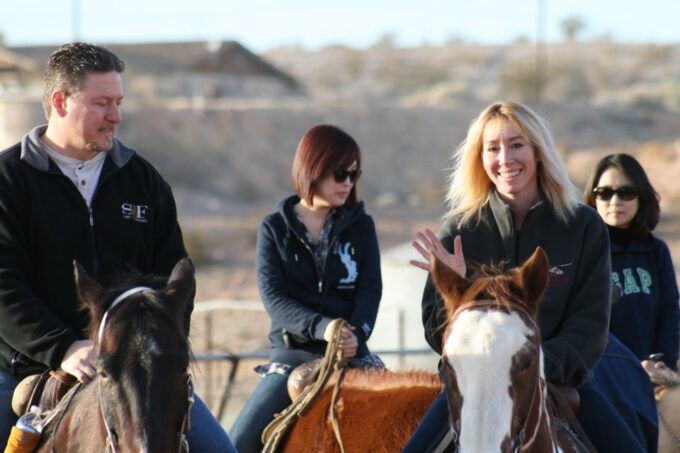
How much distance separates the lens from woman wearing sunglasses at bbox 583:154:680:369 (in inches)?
291

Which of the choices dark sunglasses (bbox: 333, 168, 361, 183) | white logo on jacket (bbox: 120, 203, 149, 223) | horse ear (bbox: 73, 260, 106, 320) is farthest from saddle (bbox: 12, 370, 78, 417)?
dark sunglasses (bbox: 333, 168, 361, 183)

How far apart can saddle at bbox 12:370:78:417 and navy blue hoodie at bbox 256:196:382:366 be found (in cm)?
199

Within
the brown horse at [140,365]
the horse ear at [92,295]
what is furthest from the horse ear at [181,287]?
the horse ear at [92,295]

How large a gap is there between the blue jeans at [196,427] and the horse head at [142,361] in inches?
23.0

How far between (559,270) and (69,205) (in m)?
2.33

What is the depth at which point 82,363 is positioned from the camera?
15.0ft

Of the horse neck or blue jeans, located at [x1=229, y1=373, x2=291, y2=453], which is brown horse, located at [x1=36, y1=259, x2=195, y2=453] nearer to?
the horse neck

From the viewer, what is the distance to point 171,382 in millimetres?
4148

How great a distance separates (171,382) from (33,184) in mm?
1426

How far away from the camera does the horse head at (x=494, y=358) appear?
4305mm

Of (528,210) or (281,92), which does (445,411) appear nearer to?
(528,210)

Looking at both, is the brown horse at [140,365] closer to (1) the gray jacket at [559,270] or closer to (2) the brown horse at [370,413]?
(1) the gray jacket at [559,270]

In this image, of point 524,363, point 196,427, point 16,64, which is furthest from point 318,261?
point 16,64

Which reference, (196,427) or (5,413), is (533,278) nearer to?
(196,427)
